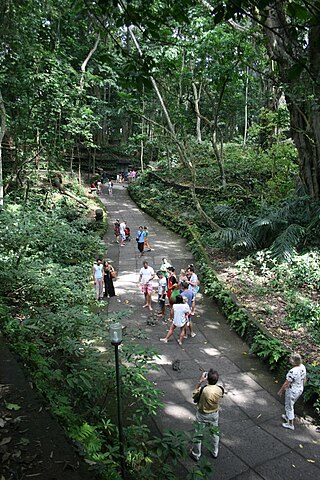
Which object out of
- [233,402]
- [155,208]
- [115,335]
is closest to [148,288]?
[233,402]

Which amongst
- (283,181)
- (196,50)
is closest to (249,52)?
(196,50)

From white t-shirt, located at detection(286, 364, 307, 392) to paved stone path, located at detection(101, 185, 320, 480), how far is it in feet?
1.98

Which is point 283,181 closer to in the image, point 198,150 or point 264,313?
point 264,313

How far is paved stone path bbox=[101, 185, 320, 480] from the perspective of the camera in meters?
4.50

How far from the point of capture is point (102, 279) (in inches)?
357

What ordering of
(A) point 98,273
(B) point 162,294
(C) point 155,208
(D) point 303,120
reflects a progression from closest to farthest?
(B) point 162,294, (A) point 98,273, (D) point 303,120, (C) point 155,208

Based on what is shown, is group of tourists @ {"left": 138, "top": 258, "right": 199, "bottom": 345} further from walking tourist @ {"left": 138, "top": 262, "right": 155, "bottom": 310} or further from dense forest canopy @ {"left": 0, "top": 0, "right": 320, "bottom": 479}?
dense forest canopy @ {"left": 0, "top": 0, "right": 320, "bottom": 479}

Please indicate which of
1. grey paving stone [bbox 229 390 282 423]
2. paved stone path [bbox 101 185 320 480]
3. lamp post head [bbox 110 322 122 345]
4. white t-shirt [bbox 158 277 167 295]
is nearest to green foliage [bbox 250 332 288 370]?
paved stone path [bbox 101 185 320 480]

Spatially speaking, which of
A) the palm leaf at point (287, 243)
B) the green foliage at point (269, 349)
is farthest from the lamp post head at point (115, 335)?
the palm leaf at point (287, 243)

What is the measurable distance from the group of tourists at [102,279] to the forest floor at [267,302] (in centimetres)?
311

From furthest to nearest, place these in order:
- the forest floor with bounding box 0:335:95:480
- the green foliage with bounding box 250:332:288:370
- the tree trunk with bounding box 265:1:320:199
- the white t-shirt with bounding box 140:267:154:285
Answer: the white t-shirt with bounding box 140:267:154:285
the tree trunk with bounding box 265:1:320:199
the green foliage with bounding box 250:332:288:370
the forest floor with bounding box 0:335:95:480

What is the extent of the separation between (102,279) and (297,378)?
527 cm

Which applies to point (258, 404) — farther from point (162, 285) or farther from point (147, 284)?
point (147, 284)

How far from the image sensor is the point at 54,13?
589 inches
